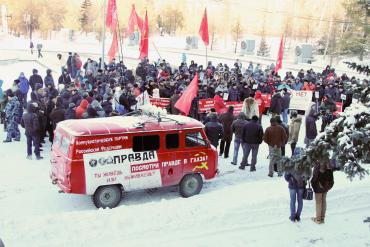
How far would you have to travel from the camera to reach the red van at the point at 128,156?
10008 millimetres

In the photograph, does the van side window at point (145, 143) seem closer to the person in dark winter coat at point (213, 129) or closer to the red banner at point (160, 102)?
the person in dark winter coat at point (213, 129)

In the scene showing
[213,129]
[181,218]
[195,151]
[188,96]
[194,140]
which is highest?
[188,96]

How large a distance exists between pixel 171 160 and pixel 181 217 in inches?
67.3

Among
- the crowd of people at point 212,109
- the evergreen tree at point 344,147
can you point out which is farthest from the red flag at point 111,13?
the evergreen tree at point 344,147

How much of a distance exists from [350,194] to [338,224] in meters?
1.66

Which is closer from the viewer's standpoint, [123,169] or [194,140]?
[123,169]

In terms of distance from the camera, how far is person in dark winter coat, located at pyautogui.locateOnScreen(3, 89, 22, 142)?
50.6ft

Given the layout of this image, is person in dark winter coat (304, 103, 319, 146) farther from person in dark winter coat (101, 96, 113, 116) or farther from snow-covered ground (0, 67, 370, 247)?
person in dark winter coat (101, 96, 113, 116)

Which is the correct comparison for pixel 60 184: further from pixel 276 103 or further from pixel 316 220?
pixel 276 103

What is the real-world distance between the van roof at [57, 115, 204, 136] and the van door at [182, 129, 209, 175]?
22cm

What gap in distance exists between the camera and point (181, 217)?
9.78 m

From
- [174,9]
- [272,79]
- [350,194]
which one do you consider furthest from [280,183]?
[174,9]

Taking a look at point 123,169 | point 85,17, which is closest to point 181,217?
point 123,169

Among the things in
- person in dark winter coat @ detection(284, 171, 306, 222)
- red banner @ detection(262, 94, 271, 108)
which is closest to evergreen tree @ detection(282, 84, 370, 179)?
person in dark winter coat @ detection(284, 171, 306, 222)
